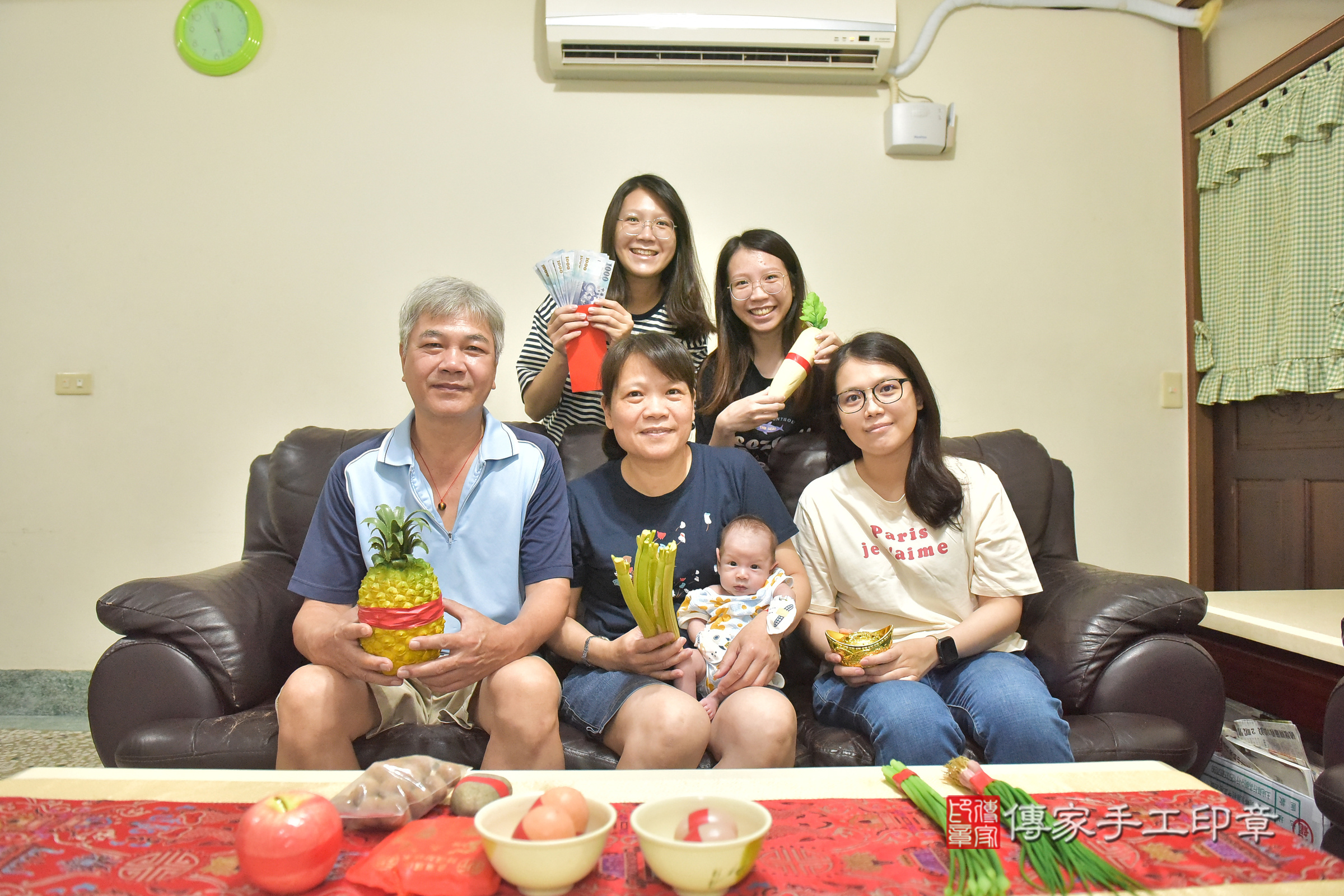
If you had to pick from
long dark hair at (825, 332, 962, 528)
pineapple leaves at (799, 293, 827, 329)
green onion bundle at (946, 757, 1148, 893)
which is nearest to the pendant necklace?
long dark hair at (825, 332, 962, 528)

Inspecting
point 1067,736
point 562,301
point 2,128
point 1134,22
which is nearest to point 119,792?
point 562,301

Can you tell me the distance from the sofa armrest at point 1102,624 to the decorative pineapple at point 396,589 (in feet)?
4.39

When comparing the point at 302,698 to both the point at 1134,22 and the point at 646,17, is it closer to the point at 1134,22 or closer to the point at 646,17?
the point at 646,17

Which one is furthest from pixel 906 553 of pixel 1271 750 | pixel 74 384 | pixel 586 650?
pixel 74 384

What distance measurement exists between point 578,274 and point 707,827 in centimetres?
155

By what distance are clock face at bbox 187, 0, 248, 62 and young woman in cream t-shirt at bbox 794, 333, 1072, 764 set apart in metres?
2.79

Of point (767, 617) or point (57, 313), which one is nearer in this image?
point (767, 617)

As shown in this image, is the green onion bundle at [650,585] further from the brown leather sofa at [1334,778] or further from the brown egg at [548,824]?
→ the brown leather sofa at [1334,778]

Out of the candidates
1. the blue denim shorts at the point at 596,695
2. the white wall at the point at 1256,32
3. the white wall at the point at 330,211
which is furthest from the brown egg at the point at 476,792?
the white wall at the point at 1256,32

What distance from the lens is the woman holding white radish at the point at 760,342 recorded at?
2135 mm

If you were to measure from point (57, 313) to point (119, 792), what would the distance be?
277cm

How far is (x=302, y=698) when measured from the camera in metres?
1.42

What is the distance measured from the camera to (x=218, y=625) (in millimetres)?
1673

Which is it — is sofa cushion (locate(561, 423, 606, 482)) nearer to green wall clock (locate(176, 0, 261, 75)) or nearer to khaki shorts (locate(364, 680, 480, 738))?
khaki shorts (locate(364, 680, 480, 738))
